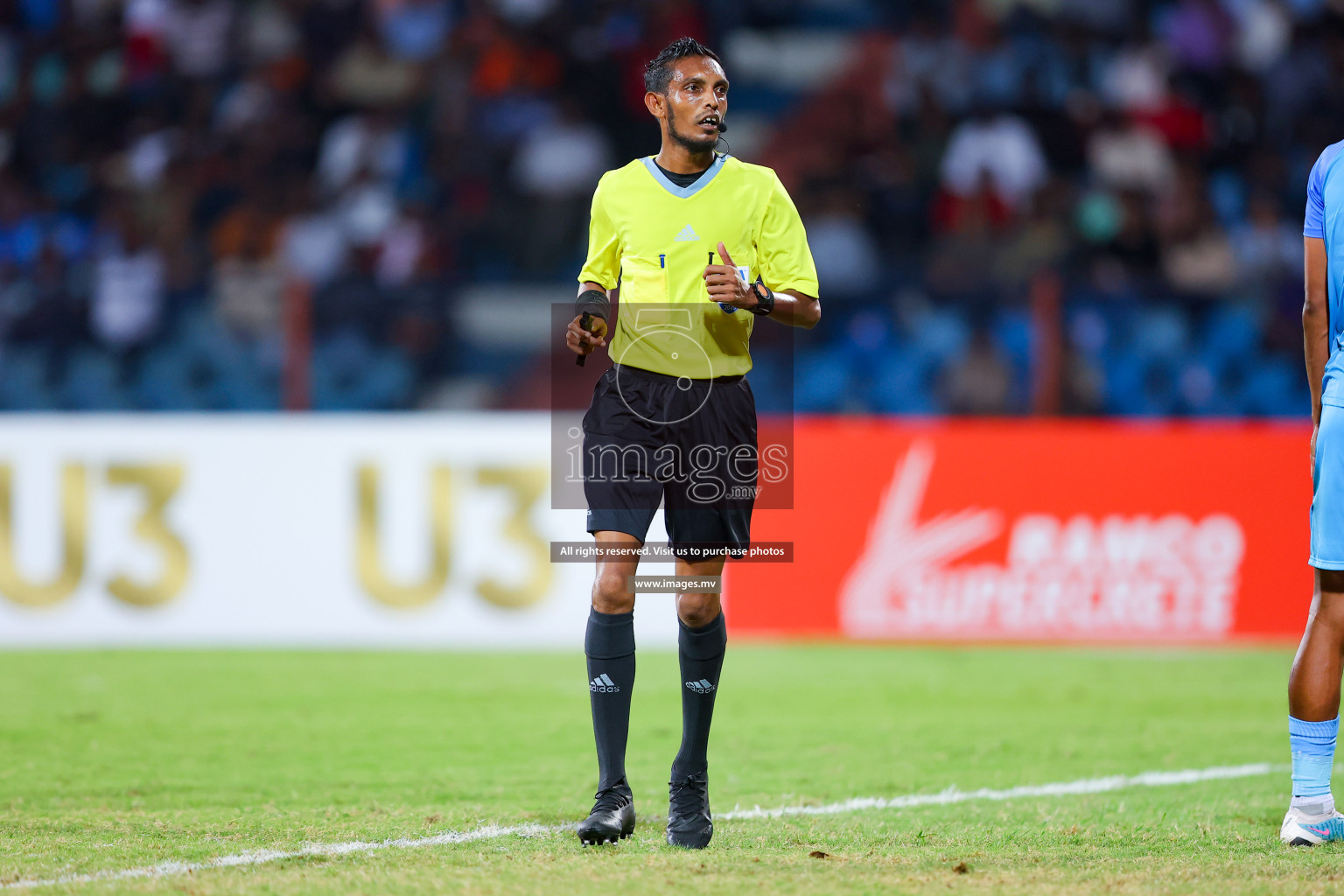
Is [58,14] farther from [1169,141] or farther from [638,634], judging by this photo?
[1169,141]

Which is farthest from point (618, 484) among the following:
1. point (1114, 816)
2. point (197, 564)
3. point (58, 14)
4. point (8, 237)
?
point (58, 14)

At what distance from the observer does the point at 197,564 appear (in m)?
8.98

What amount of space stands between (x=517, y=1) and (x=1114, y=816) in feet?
33.3

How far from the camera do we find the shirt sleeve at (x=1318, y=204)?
437 cm

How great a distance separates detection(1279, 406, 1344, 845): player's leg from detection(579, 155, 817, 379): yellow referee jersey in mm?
1487

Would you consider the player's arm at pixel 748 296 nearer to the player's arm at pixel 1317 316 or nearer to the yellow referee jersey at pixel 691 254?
the yellow referee jersey at pixel 691 254

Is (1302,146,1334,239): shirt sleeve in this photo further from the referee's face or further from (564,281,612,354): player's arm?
(564,281,612,354): player's arm

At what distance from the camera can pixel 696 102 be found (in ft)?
14.6

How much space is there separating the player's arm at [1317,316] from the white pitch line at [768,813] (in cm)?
150

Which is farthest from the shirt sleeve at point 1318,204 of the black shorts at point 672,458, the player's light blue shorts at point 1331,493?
the black shorts at point 672,458

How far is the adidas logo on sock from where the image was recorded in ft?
14.5

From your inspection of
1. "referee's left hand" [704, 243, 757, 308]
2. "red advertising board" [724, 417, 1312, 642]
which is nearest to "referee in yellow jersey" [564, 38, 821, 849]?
"referee's left hand" [704, 243, 757, 308]

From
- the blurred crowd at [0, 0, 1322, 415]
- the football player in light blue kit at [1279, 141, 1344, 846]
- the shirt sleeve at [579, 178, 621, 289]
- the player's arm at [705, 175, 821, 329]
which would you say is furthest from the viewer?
the blurred crowd at [0, 0, 1322, 415]

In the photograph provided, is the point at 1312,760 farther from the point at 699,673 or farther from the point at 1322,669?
the point at 699,673
